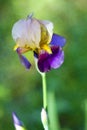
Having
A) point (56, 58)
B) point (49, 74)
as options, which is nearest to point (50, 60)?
point (56, 58)

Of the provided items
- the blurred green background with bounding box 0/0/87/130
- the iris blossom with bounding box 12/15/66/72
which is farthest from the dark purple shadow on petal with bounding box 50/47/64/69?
the blurred green background with bounding box 0/0/87/130

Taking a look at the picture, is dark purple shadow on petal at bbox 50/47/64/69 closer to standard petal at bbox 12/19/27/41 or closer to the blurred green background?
standard petal at bbox 12/19/27/41

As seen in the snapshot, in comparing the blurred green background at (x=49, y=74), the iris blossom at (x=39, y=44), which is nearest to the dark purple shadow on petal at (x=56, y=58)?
the iris blossom at (x=39, y=44)

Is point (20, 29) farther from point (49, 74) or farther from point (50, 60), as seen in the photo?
point (49, 74)

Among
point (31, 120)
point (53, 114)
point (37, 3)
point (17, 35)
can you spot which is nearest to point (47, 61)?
point (17, 35)

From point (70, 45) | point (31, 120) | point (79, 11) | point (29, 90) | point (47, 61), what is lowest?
point (47, 61)

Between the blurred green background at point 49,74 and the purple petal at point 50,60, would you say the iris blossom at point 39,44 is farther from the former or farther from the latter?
the blurred green background at point 49,74

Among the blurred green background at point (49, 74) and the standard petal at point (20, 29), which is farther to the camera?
the blurred green background at point (49, 74)

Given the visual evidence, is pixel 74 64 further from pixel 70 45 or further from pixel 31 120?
pixel 31 120
